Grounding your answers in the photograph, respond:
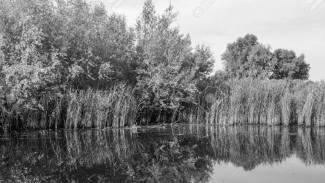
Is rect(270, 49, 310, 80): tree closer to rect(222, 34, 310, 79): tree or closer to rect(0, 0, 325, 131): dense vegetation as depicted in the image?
rect(222, 34, 310, 79): tree

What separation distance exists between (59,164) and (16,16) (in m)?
7.82

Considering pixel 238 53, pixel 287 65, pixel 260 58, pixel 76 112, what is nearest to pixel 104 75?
pixel 76 112

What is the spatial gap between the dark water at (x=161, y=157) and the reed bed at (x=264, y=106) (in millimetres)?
3367

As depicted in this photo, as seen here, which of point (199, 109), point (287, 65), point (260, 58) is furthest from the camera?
point (287, 65)

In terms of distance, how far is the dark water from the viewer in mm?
6887

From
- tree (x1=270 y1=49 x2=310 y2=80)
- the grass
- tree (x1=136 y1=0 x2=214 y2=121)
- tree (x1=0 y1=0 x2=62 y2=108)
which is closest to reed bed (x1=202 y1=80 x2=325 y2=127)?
the grass

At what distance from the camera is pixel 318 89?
16094 mm

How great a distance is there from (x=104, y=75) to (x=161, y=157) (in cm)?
833

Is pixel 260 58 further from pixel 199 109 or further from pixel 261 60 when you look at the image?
pixel 199 109

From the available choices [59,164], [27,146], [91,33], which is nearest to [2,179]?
[59,164]

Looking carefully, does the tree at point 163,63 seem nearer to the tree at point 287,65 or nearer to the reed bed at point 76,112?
the reed bed at point 76,112

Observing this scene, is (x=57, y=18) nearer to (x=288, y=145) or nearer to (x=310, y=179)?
(x=288, y=145)

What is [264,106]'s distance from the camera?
55.0ft

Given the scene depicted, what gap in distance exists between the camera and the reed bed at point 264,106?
16.3 metres
